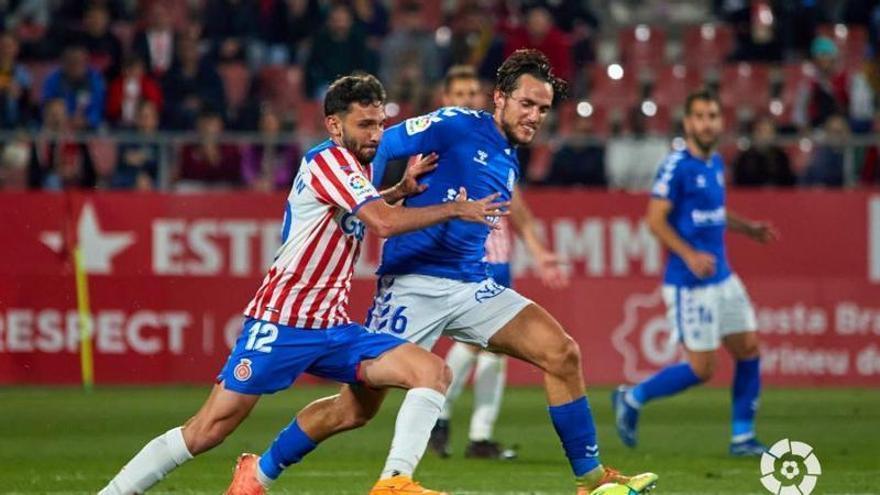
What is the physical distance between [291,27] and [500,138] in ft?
41.5

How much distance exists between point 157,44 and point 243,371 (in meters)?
12.9

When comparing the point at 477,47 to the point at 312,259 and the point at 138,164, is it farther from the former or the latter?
the point at 312,259

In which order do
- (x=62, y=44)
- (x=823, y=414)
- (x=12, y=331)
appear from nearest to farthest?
(x=823, y=414)
(x=12, y=331)
(x=62, y=44)

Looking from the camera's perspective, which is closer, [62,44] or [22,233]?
[22,233]

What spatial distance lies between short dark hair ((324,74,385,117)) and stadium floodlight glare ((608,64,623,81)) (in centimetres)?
1290

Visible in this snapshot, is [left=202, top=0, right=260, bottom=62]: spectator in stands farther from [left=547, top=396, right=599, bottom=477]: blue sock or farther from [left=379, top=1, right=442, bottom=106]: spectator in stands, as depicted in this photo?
[left=547, top=396, right=599, bottom=477]: blue sock

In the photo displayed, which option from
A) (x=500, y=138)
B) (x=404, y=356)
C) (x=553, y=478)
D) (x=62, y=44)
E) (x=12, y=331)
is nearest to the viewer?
(x=404, y=356)

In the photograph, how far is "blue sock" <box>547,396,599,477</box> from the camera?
8789 millimetres

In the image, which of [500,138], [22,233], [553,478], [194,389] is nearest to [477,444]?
[553,478]

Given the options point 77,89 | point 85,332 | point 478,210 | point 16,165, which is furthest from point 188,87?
point 478,210

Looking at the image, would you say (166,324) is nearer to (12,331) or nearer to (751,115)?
(12,331)

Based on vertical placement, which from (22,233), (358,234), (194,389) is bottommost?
(194,389)

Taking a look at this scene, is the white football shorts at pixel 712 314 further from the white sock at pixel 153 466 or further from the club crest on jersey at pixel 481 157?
the white sock at pixel 153 466

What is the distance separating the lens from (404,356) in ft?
26.3
